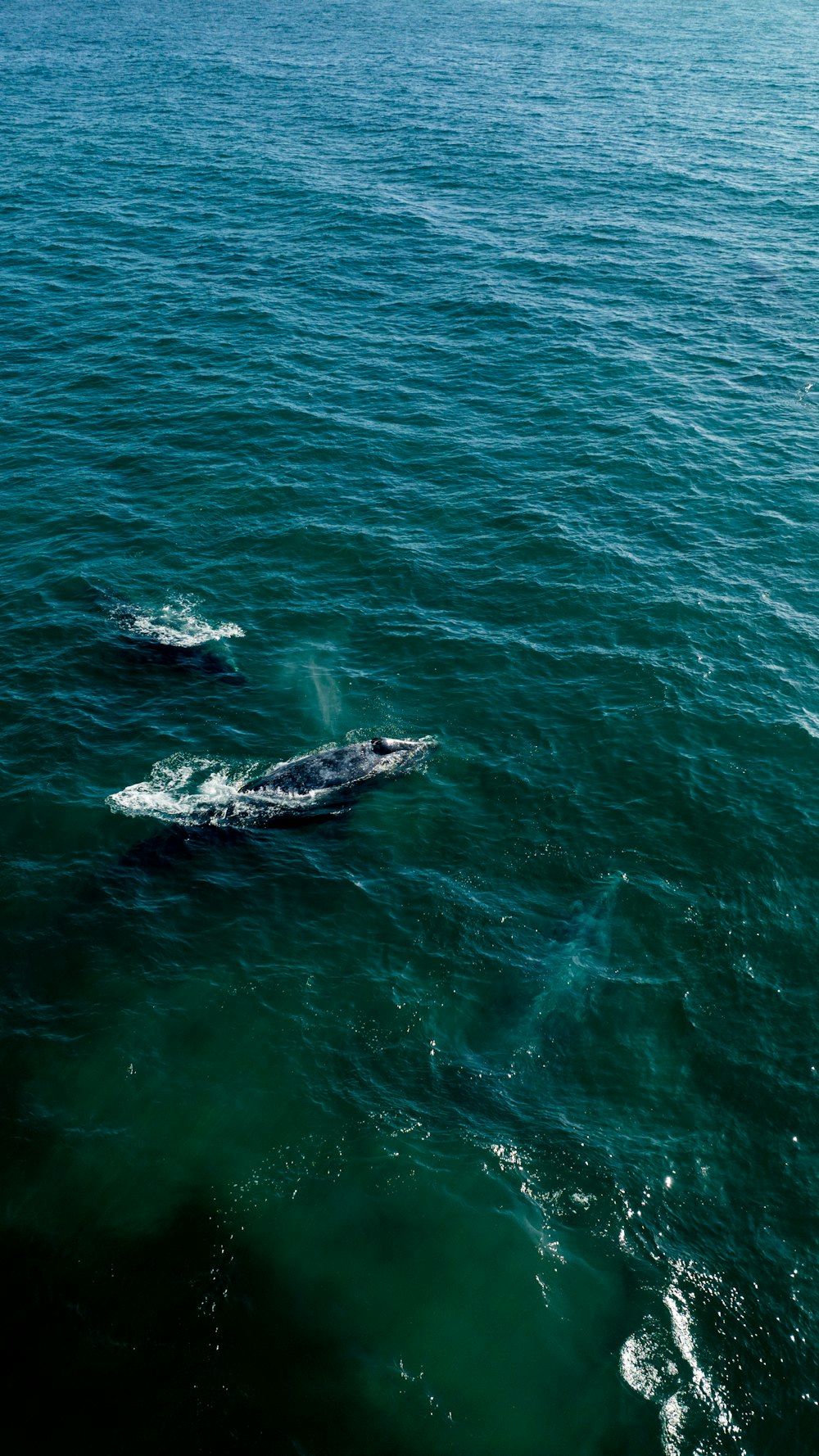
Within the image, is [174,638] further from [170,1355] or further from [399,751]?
[170,1355]

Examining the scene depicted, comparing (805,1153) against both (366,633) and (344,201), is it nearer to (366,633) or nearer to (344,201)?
(366,633)

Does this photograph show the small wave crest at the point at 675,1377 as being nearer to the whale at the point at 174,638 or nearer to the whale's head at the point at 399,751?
the whale's head at the point at 399,751

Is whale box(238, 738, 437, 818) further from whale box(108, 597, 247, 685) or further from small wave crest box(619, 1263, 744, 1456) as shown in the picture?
small wave crest box(619, 1263, 744, 1456)

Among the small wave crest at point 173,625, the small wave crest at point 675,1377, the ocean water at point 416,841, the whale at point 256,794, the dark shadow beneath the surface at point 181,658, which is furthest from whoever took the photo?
the small wave crest at point 173,625

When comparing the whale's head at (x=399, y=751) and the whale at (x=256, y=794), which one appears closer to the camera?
the whale at (x=256, y=794)

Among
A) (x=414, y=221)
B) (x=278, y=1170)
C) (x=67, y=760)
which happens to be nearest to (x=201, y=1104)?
(x=278, y=1170)

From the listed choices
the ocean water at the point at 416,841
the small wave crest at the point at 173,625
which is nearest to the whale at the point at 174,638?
the small wave crest at the point at 173,625

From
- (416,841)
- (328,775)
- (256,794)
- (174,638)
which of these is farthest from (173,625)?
(416,841)

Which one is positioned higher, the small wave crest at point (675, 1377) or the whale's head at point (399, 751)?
the whale's head at point (399, 751)
